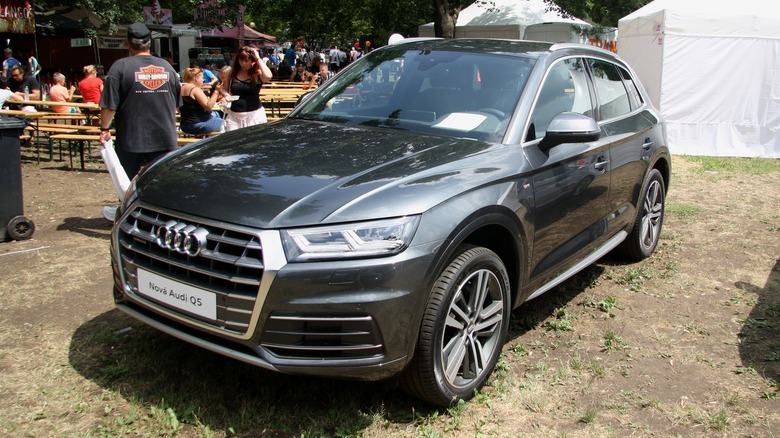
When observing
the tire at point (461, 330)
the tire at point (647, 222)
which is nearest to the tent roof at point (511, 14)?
the tire at point (647, 222)

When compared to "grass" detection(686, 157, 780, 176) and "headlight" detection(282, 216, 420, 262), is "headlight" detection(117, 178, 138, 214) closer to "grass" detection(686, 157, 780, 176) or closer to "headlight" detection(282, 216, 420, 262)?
"headlight" detection(282, 216, 420, 262)

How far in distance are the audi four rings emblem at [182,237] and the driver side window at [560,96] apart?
1.89 meters

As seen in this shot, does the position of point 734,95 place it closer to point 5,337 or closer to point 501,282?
point 501,282

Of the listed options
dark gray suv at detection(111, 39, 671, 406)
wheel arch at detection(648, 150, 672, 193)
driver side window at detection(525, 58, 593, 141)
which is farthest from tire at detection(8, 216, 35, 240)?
wheel arch at detection(648, 150, 672, 193)

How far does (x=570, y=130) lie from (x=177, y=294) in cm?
216

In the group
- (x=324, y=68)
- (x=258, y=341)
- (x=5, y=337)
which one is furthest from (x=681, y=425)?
(x=324, y=68)

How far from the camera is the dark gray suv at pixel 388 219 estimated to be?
2746 millimetres

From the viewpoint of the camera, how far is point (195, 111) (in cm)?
770

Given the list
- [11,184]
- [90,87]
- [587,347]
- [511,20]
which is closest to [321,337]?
[587,347]

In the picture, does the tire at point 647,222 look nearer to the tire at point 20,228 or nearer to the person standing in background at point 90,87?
the tire at point 20,228

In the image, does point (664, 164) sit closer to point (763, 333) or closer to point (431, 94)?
point (763, 333)

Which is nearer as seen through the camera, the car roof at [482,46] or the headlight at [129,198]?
the headlight at [129,198]

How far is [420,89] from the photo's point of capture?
4191 millimetres

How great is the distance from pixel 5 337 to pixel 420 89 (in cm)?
284
